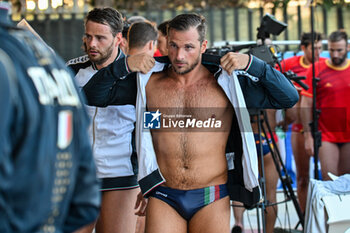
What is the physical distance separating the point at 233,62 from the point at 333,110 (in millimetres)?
3301

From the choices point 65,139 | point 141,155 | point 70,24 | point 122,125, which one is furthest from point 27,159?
point 70,24

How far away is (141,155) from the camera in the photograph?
396cm

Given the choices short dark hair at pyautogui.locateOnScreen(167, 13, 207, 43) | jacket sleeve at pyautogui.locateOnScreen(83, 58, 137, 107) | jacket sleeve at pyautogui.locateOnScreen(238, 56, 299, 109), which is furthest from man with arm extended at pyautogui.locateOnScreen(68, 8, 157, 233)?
jacket sleeve at pyautogui.locateOnScreen(238, 56, 299, 109)

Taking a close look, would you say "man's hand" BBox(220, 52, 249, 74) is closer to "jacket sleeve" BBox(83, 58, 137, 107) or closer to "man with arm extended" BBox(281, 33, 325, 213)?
"jacket sleeve" BBox(83, 58, 137, 107)

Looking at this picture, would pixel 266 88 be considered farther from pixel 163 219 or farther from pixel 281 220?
pixel 281 220

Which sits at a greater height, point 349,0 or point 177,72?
point 349,0

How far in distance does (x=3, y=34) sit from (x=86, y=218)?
632 millimetres

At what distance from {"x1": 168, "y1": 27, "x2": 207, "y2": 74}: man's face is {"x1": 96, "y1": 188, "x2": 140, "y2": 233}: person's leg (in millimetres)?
1165

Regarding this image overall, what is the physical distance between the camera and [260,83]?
13.3 feet

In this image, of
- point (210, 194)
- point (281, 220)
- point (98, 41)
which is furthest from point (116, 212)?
point (281, 220)

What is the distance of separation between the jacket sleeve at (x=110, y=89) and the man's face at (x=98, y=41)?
1.31 ft

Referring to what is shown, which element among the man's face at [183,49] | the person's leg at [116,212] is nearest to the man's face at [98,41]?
the man's face at [183,49]

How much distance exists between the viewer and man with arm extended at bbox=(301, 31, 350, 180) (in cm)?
670

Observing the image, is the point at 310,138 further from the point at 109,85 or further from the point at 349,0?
the point at 109,85
